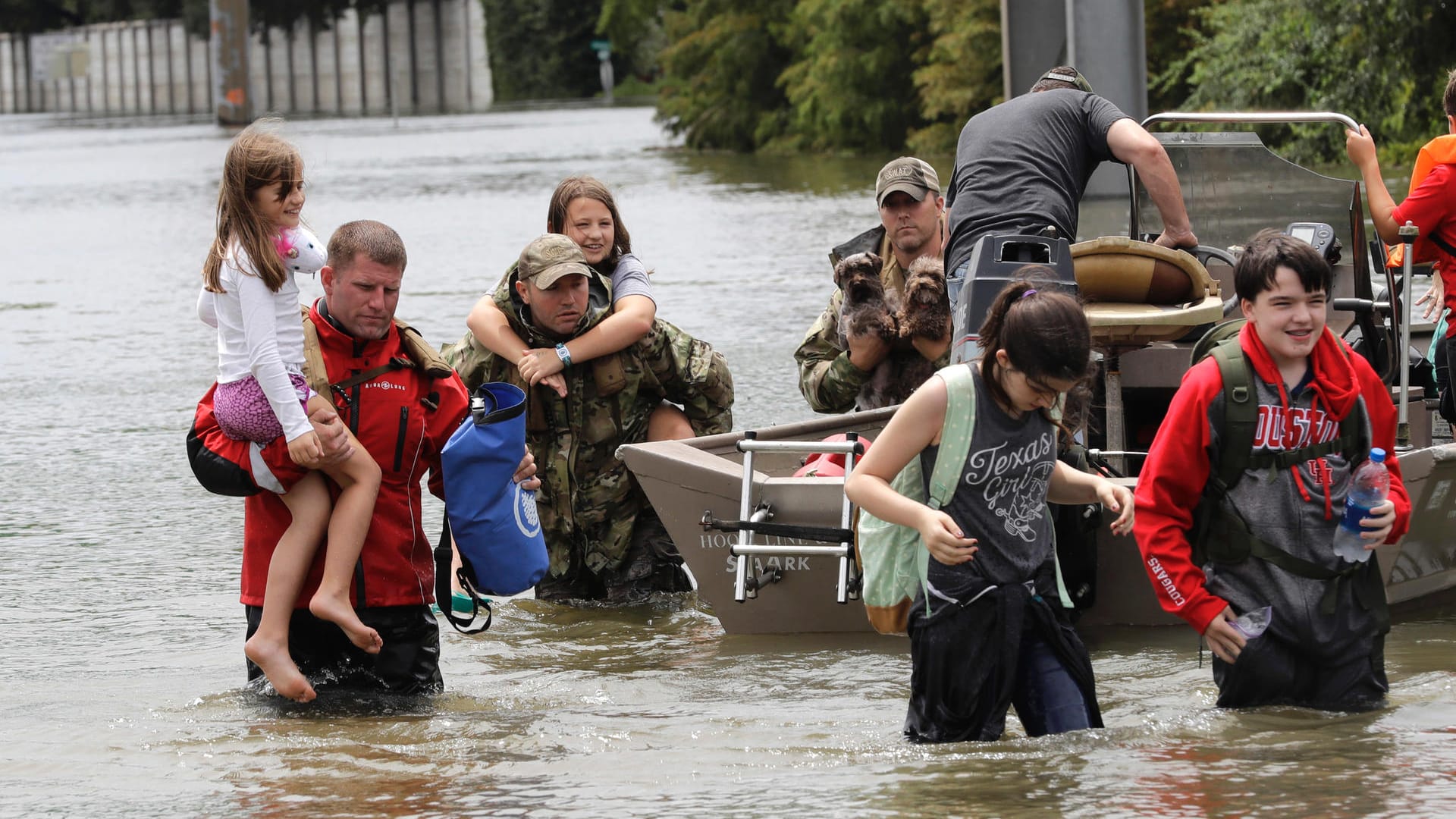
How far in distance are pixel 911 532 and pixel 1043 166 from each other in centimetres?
247

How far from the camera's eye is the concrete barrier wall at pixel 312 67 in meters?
125

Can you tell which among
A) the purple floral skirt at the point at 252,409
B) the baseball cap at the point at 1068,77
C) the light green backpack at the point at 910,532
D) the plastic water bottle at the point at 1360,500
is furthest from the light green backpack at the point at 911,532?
the baseball cap at the point at 1068,77

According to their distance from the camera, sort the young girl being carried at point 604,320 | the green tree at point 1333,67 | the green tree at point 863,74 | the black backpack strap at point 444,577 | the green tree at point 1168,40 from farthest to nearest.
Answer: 1. the green tree at point 863,74
2. the green tree at point 1168,40
3. the green tree at point 1333,67
4. the young girl being carried at point 604,320
5. the black backpack strap at point 444,577

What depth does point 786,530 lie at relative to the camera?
20.9 feet

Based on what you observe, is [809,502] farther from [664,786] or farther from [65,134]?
[65,134]

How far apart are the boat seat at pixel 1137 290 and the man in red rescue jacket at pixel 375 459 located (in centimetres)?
190

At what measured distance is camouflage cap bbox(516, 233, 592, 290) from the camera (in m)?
6.86

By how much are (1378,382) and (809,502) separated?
2161 mm

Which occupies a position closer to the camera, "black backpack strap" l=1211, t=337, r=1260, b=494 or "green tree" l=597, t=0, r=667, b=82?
"black backpack strap" l=1211, t=337, r=1260, b=494

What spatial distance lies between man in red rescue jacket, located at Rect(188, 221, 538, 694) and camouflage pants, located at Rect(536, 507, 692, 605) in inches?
75.8

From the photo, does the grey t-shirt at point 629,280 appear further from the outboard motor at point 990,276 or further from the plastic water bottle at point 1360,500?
the plastic water bottle at point 1360,500

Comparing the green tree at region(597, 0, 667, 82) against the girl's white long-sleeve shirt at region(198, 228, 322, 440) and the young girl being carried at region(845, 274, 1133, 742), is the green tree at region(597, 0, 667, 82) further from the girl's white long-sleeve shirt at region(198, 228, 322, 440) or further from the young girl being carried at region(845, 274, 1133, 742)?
the young girl being carried at region(845, 274, 1133, 742)

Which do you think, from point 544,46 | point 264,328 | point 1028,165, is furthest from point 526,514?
point 544,46

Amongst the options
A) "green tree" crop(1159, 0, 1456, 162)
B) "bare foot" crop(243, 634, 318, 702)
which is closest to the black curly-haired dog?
"bare foot" crop(243, 634, 318, 702)
